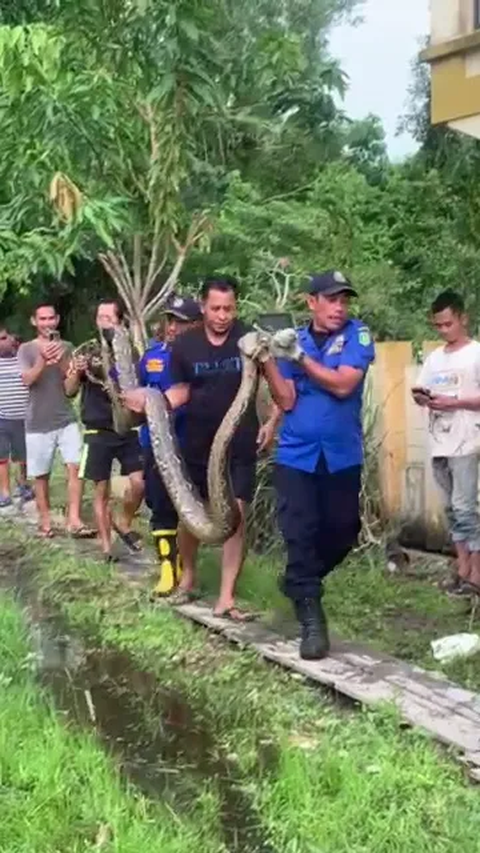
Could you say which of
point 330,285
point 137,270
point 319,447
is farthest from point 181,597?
point 137,270

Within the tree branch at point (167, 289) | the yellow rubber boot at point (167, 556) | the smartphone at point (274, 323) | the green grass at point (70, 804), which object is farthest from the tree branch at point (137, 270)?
the green grass at point (70, 804)

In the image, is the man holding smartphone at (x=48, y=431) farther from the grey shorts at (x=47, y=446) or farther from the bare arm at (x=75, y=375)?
the bare arm at (x=75, y=375)

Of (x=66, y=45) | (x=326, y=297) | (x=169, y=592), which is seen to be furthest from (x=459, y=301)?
(x=66, y=45)

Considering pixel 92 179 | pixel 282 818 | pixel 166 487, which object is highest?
pixel 92 179

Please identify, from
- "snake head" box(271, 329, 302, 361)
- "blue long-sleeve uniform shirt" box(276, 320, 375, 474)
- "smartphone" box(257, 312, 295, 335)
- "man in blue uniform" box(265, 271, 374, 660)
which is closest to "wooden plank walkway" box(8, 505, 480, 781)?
"man in blue uniform" box(265, 271, 374, 660)

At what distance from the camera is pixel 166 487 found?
6.61m

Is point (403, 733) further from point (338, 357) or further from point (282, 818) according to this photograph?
point (338, 357)

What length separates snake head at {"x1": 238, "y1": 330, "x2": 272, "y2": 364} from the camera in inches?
211

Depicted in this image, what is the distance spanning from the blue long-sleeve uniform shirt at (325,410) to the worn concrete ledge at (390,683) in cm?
82

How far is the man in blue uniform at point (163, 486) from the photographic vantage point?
6812 mm

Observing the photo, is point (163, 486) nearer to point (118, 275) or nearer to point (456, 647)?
point (456, 647)

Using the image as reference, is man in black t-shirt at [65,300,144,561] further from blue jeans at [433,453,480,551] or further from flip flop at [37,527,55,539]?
blue jeans at [433,453,480,551]

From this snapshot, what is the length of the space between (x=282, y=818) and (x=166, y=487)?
2941 millimetres

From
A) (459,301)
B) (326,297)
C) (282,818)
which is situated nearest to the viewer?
(282,818)
